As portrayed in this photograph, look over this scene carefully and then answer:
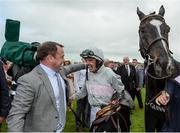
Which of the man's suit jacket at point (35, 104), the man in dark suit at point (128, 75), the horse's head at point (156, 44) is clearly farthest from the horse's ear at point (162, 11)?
the man in dark suit at point (128, 75)

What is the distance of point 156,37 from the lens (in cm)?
705

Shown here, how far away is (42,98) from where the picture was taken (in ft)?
16.1

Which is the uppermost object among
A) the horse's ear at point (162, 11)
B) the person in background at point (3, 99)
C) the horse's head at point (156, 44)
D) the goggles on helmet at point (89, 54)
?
the horse's ear at point (162, 11)

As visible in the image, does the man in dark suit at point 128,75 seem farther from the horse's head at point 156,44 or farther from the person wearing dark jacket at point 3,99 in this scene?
the person wearing dark jacket at point 3,99

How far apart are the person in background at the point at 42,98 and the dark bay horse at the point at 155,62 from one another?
75.6 inches

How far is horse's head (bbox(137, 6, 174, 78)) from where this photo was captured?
21.4 feet

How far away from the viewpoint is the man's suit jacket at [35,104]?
4805mm

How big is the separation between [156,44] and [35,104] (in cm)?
265

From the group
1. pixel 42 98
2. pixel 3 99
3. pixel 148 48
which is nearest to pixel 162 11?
pixel 148 48

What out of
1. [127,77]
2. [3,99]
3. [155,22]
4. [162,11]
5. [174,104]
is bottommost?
[127,77]

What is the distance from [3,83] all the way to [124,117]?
1.83 m

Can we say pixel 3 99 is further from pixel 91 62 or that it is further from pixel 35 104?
pixel 91 62

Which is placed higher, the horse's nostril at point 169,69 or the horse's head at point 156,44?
the horse's head at point 156,44

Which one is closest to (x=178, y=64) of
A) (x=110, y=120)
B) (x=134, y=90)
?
(x=110, y=120)
